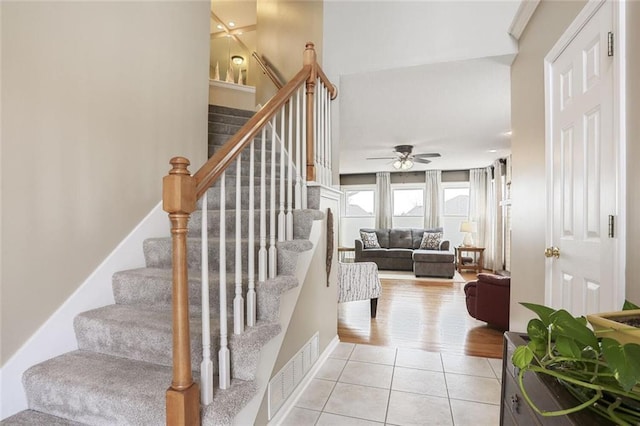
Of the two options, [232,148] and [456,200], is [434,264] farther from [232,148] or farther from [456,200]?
[232,148]

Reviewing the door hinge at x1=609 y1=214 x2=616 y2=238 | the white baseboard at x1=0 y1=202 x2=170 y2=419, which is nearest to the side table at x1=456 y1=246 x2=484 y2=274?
the door hinge at x1=609 y1=214 x2=616 y2=238

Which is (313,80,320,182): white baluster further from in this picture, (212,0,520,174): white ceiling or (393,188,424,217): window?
(393,188,424,217): window

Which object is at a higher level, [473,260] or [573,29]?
[573,29]

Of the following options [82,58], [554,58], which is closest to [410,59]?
[554,58]

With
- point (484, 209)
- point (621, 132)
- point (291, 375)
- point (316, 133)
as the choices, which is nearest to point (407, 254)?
point (484, 209)

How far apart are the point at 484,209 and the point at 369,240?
3.00 meters

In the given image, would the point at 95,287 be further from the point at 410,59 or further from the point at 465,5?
the point at 465,5

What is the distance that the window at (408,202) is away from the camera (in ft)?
28.7

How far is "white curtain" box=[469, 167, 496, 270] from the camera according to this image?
7574 millimetres

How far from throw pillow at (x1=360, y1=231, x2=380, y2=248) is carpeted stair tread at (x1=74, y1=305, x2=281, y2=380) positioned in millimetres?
6476

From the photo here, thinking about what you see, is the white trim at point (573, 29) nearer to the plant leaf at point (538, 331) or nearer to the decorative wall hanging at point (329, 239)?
the plant leaf at point (538, 331)

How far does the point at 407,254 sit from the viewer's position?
7398 mm

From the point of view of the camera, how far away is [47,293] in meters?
1.50

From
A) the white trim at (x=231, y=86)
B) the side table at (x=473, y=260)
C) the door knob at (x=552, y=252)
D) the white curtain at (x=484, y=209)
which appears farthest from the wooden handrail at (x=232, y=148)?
the white curtain at (x=484, y=209)
